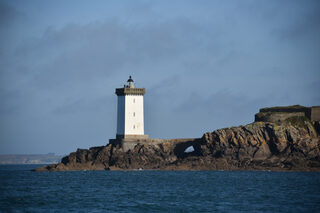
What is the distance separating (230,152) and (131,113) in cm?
1525

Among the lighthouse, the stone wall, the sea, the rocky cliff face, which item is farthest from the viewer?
the lighthouse

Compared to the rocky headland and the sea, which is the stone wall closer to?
the rocky headland

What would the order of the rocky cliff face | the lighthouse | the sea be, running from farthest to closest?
the lighthouse, the rocky cliff face, the sea

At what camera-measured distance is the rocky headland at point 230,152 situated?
67688 millimetres

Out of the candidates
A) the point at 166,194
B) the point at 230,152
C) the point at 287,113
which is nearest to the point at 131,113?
the point at 230,152

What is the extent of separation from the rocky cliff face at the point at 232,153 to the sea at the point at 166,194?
599 centimetres

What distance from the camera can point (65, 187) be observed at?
167 feet

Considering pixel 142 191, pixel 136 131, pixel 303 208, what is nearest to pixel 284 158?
pixel 136 131

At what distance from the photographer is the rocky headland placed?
67688 mm

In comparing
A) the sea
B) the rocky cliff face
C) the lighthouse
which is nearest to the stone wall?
the rocky cliff face

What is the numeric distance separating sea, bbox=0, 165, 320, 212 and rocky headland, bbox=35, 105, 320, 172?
611cm

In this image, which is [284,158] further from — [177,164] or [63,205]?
[63,205]

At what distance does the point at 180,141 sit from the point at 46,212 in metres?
40.2

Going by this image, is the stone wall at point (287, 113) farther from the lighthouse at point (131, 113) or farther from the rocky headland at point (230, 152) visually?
the lighthouse at point (131, 113)
